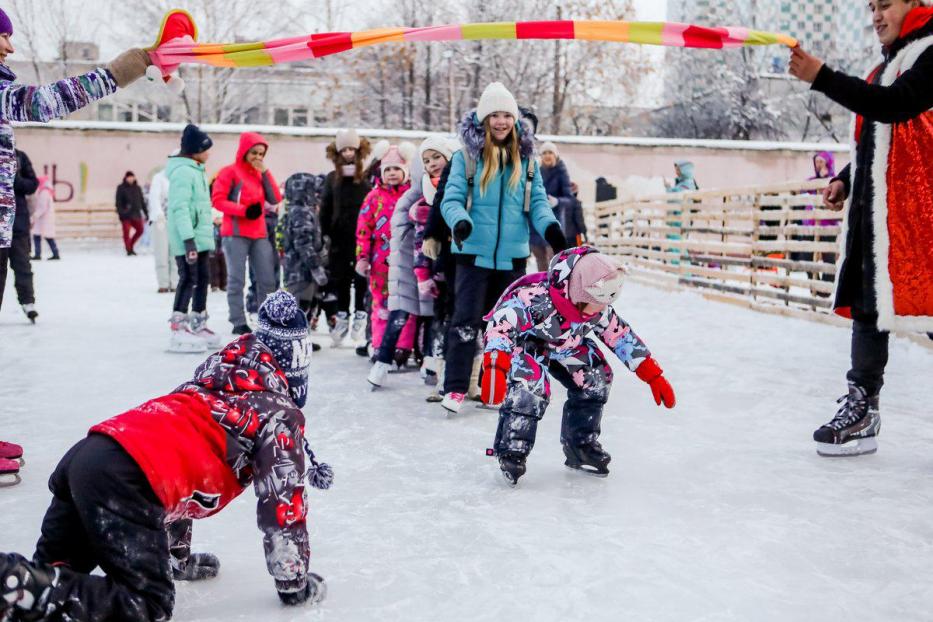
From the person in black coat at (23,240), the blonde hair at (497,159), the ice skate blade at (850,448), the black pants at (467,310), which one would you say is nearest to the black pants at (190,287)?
the person in black coat at (23,240)

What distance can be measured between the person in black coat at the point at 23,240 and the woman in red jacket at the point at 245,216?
1.43m

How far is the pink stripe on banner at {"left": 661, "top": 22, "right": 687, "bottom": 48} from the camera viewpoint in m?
3.85

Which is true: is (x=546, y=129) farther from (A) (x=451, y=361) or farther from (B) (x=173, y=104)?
(A) (x=451, y=361)

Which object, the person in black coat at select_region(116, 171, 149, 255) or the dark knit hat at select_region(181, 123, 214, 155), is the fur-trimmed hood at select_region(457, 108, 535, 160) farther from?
the person in black coat at select_region(116, 171, 149, 255)

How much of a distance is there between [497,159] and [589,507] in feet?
6.59

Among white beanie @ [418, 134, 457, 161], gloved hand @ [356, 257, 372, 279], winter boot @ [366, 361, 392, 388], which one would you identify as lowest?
winter boot @ [366, 361, 392, 388]

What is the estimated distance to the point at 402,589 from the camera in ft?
8.14

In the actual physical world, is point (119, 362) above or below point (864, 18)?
below

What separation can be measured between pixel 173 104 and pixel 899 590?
34.7 meters

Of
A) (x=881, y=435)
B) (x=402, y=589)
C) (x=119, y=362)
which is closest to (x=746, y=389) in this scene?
(x=881, y=435)

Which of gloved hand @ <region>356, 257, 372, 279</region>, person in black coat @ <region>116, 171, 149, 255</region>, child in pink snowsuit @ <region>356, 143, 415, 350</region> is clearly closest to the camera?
child in pink snowsuit @ <region>356, 143, 415, 350</region>

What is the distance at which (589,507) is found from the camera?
10.7 feet

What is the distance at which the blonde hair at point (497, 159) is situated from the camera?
4.63 m

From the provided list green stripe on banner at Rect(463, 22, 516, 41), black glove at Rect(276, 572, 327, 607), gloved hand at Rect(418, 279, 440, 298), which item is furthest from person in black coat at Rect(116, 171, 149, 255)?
black glove at Rect(276, 572, 327, 607)
